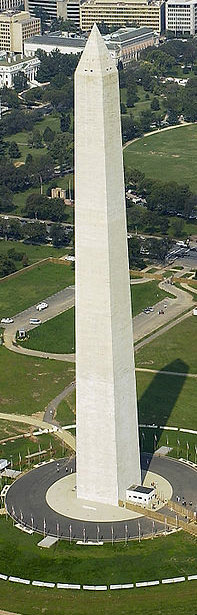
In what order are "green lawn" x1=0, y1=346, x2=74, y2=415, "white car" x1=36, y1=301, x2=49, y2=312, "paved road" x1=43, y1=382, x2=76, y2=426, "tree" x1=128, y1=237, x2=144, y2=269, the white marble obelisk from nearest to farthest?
the white marble obelisk < "paved road" x1=43, y1=382, x2=76, y2=426 < "green lawn" x1=0, y1=346, x2=74, y2=415 < "white car" x1=36, y1=301, x2=49, y2=312 < "tree" x1=128, y1=237, x2=144, y2=269

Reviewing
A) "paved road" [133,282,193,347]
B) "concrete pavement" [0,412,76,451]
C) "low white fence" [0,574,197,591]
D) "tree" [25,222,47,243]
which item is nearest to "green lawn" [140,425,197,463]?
"concrete pavement" [0,412,76,451]

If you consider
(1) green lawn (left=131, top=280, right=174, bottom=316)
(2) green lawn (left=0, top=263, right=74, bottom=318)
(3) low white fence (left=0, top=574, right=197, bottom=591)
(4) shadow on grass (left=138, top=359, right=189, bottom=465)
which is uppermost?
(3) low white fence (left=0, top=574, right=197, bottom=591)

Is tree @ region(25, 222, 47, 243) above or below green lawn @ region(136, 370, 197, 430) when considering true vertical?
below

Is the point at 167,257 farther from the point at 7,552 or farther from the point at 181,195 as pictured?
the point at 7,552

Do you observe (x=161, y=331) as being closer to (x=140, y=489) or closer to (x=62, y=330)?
(x=62, y=330)

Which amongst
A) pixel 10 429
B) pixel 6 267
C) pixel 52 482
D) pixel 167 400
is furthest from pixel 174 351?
pixel 52 482

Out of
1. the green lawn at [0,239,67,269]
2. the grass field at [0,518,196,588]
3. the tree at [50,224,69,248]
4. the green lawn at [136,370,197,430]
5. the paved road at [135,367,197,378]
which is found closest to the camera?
the grass field at [0,518,196,588]

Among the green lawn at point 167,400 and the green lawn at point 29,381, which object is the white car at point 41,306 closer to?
the green lawn at point 29,381

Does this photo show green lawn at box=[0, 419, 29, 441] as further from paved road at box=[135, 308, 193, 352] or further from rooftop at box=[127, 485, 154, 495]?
paved road at box=[135, 308, 193, 352]
